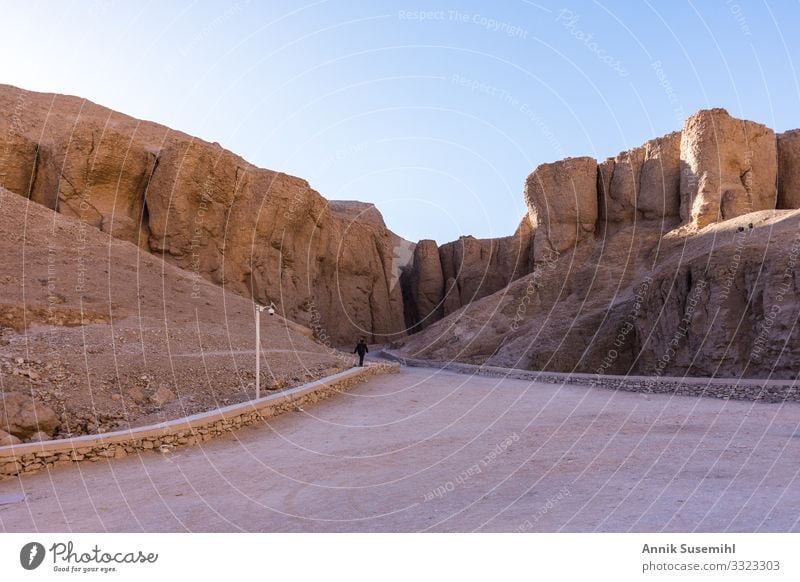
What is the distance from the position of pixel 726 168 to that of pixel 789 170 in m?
5.93

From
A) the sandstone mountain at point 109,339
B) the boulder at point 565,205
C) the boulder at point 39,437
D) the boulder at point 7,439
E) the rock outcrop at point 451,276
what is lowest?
the boulder at point 39,437

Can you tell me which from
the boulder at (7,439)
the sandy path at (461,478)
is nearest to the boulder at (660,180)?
the sandy path at (461,478)

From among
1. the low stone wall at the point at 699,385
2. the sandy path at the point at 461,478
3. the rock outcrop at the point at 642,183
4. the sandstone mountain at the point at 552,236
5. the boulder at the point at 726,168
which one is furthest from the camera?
the rock outcrop at the point at 642,183

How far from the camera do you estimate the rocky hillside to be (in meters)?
19.4

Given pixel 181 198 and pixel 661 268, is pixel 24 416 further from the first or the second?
pixel 661 268

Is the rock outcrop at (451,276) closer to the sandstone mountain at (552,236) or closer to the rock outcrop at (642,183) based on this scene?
the sandstone mountain at (552,236)

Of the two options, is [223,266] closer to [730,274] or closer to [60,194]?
[60,194]

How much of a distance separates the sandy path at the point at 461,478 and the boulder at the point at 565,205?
1274 inches

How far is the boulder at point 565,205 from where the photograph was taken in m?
43.9

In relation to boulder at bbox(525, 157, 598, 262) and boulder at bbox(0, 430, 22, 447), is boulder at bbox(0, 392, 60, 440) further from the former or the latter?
boulder at bbox(525, 157, 598, 262)

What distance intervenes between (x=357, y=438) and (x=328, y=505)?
4.41 metres

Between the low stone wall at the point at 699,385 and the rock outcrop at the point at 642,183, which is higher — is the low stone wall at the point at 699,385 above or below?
below

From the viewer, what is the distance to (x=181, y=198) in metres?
32.6

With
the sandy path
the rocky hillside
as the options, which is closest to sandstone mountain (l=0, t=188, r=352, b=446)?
the sandy path
